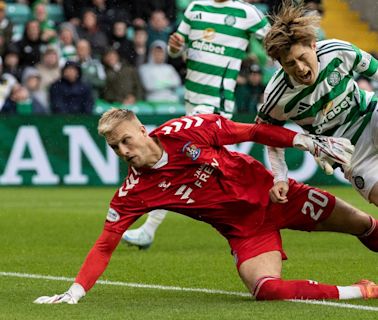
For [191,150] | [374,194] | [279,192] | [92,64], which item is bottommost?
[92,64]

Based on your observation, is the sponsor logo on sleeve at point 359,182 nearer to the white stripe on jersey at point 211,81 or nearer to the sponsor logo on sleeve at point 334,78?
the sponsor logo on sleeve at point 334,78

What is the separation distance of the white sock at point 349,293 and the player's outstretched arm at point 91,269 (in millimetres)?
1375

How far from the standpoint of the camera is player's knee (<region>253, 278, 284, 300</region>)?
6.98 meters

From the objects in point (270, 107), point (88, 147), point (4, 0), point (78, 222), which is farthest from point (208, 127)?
point (4, 0)

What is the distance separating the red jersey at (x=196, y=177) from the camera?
7.12 meters

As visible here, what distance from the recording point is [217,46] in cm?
1084

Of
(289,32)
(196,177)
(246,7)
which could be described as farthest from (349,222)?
(246,7)

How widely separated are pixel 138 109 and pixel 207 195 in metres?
11.3

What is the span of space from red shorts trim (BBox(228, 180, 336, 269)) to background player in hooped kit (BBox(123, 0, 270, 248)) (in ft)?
10.5

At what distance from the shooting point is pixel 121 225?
6.96m

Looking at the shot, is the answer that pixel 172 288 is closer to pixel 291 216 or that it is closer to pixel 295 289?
pixel 291 216

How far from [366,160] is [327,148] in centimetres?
79

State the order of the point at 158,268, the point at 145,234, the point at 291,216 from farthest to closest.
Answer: the point at 145,234, the point at 158,268, the point at 291,216

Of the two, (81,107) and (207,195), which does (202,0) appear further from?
(81,107)
